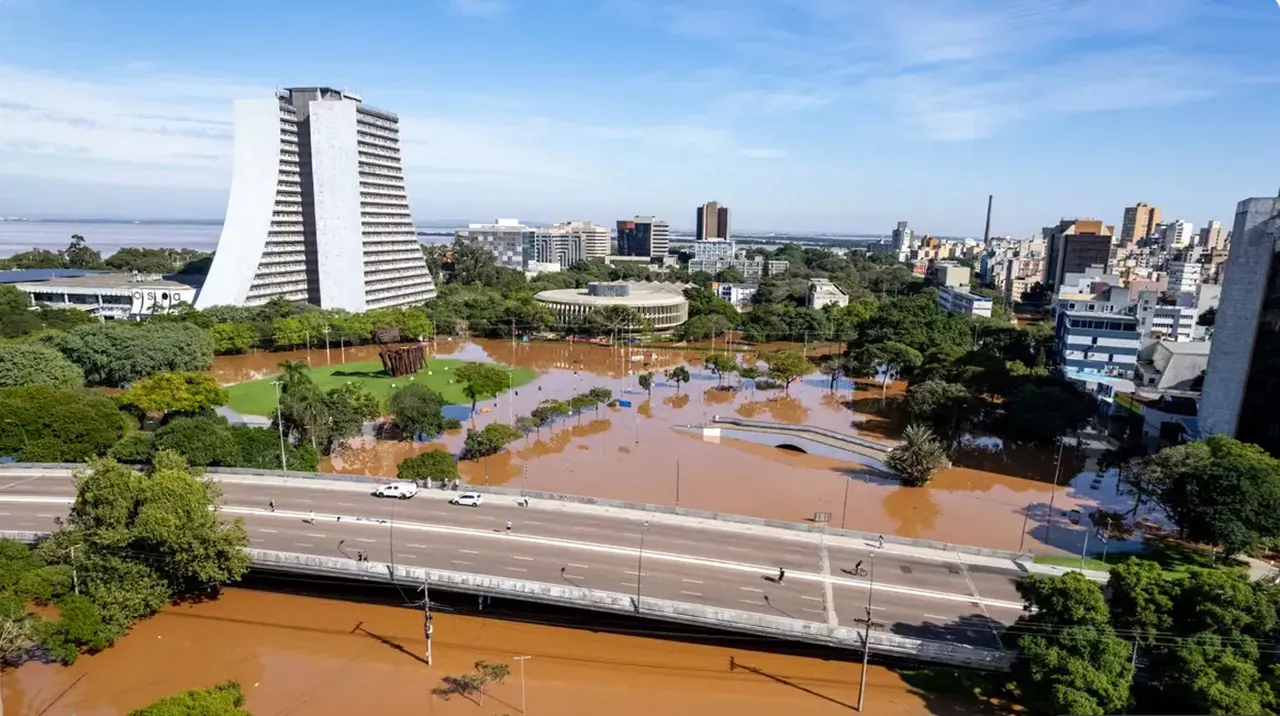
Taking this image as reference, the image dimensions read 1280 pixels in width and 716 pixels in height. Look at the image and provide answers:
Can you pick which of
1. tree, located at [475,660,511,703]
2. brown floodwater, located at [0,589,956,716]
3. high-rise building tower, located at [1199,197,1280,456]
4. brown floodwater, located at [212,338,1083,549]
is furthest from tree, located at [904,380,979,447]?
tree, located at [475,660,511,703]

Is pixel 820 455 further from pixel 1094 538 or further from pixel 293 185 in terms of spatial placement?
pixel 293 185

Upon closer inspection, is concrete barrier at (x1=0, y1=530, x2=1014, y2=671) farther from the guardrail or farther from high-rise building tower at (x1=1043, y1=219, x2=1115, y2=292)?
high-rise building tower at (x1=1043, y1=219, x2=1115, y2=292)

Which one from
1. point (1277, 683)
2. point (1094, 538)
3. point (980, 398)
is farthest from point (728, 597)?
point (980, 398)

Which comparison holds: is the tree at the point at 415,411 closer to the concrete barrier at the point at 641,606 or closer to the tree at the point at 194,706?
the concrete barrier at the point at 641,606

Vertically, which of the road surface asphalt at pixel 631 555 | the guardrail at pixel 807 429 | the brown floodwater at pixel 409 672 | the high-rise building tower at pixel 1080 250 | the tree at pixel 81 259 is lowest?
the brown floodwater at pixel 409 672

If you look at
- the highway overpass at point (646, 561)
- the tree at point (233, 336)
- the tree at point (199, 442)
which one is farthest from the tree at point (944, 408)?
the tree at point (233, 336)

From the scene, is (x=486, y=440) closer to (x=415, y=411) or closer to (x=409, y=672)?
(x=415, y=411)
